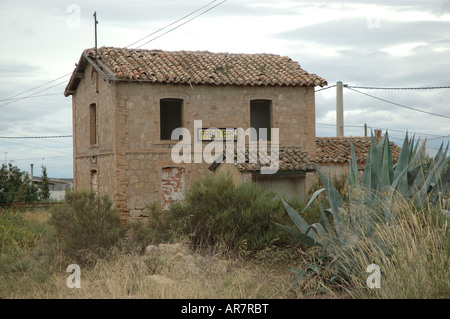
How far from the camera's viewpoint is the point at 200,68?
1833cm

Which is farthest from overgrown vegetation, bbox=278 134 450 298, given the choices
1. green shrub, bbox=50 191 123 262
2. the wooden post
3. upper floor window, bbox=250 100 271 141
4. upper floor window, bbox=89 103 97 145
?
the wooden post

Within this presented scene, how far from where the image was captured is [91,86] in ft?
64.5

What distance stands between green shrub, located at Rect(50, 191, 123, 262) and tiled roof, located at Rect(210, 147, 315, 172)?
6017 mm

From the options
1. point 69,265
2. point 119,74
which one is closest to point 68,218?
point 69,265

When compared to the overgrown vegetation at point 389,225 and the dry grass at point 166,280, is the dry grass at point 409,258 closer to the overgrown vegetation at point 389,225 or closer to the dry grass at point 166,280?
the overgrown vegetation at point 389,225

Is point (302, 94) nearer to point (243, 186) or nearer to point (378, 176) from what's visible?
point (243, 186)

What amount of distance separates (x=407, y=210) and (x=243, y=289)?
2274 mm

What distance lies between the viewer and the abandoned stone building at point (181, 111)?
16984 millimetres

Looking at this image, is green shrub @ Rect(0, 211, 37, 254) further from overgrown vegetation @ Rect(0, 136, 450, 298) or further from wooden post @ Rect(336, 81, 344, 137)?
wooden post @ Rect(336, 81, 344, 137)

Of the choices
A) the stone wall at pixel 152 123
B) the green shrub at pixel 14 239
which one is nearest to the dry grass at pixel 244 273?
the green shrub at pixel 14 239

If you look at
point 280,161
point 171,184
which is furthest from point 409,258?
point 171,184

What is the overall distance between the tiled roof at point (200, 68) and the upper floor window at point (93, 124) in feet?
7.11

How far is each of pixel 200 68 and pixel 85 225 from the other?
9.77m

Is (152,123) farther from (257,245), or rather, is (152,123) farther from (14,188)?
(14,188)
